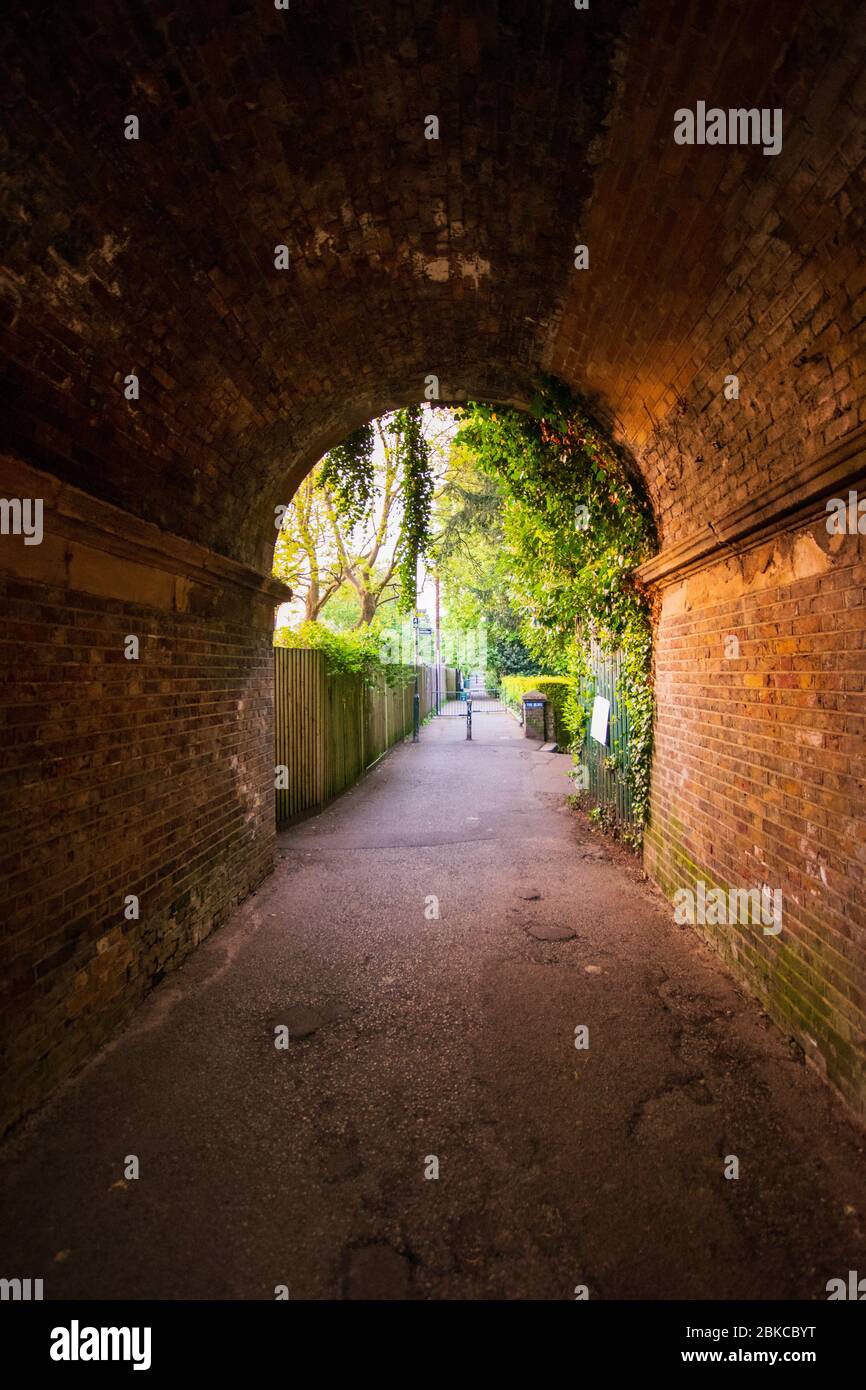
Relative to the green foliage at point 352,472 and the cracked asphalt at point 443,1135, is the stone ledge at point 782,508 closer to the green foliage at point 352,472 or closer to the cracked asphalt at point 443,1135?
the cracked asphalt at point 443,1135

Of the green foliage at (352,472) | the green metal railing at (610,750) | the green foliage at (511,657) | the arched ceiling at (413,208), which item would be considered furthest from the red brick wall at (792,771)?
the green foliage at (511,657)

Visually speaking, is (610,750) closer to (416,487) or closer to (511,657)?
(416,487)

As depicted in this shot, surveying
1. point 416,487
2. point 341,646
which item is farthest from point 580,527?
point 341,646

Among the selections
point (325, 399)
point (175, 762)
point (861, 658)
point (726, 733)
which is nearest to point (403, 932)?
point (175, 762)

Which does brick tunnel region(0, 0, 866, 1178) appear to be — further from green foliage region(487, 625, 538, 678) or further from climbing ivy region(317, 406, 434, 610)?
green foliage region(487, 625, 538, 678)

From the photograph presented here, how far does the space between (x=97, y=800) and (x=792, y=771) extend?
3917 mm

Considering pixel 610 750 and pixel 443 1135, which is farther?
pixel 610 750

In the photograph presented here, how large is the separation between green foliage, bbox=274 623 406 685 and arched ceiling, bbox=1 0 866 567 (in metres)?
5.17

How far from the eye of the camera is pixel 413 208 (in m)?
3.65

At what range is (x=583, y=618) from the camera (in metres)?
8.14

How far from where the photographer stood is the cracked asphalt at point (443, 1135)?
2062 mm

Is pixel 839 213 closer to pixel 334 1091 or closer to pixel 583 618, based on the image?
pixel 334 1091

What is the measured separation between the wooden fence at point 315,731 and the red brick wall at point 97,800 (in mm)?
2773

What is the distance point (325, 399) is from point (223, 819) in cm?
391
